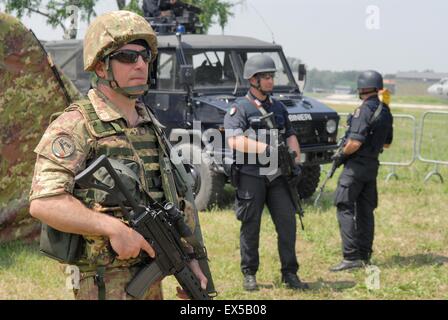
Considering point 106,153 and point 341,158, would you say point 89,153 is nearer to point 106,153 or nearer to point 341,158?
point 106,153

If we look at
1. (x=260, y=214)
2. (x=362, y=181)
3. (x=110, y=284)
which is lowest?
(x=260, y=214)

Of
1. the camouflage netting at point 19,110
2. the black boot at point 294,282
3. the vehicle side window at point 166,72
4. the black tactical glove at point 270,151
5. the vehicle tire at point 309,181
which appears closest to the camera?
the black tactical glove at point 270,151

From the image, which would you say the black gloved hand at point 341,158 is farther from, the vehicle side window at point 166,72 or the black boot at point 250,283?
the vehicle side window at point 166,72

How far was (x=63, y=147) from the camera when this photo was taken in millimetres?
2098

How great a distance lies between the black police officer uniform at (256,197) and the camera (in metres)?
4.66

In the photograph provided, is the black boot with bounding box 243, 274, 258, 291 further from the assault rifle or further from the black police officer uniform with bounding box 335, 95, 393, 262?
the assault rifle

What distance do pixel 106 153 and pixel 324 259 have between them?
3.71 metres

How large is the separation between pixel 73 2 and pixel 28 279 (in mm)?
10938

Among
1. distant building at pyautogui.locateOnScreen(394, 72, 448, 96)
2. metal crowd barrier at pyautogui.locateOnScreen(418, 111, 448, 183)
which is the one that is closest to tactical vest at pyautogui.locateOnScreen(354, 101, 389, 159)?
metal crowd barrier at pyautogui.locateOnScreen(418, 111, 448, 183)

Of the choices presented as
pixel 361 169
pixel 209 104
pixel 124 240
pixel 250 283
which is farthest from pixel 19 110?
pixel 124 240

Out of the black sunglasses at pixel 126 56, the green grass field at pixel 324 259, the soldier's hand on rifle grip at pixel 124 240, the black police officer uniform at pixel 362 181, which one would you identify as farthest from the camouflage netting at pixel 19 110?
the soldier's hand on rifle grip at pixel 124 240

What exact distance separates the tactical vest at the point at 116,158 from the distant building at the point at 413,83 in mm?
85433
